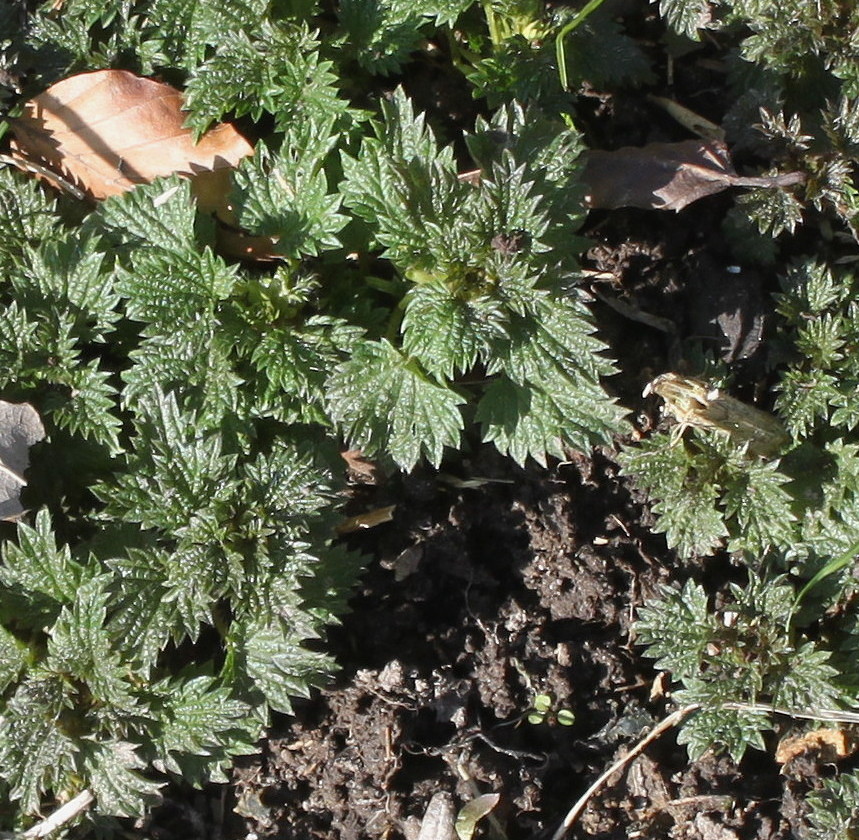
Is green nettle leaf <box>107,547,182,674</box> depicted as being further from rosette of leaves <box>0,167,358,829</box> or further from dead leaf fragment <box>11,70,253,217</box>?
dead leaf fragment <box>11,70,253,217</box>

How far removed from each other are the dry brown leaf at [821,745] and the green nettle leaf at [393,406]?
1572mm

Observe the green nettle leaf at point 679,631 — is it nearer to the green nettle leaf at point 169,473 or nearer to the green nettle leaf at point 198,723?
the green nettle leaf at point 198,723

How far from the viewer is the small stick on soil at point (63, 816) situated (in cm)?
317

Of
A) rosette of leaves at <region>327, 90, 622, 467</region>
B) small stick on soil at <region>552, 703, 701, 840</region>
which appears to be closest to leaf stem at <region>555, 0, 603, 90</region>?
rosette of leaves at <region>327, 90, 622, 467</region>

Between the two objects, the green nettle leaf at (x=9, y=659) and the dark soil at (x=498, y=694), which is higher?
the green nettle leaf at (x=9, y=659)

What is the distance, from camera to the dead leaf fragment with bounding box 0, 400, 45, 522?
10.7 ft

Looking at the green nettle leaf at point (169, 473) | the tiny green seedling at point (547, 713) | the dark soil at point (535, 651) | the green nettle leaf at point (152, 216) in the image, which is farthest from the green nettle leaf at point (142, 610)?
the tiny green seedling at point (547, 713)

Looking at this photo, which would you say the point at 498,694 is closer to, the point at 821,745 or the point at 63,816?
the point at 821,745

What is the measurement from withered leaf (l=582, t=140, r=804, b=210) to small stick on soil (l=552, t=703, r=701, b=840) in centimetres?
172

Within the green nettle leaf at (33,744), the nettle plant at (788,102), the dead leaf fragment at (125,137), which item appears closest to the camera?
the green nettle leaf at (33,744)

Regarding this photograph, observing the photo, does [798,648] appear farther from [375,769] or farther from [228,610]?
[228,610]

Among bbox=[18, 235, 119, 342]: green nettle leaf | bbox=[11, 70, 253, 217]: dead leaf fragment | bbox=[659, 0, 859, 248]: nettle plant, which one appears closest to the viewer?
bbox=[18, 235, 119, 342]: green nettle leaf

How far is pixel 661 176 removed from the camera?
3625mm

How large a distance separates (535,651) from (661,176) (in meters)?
1.70
